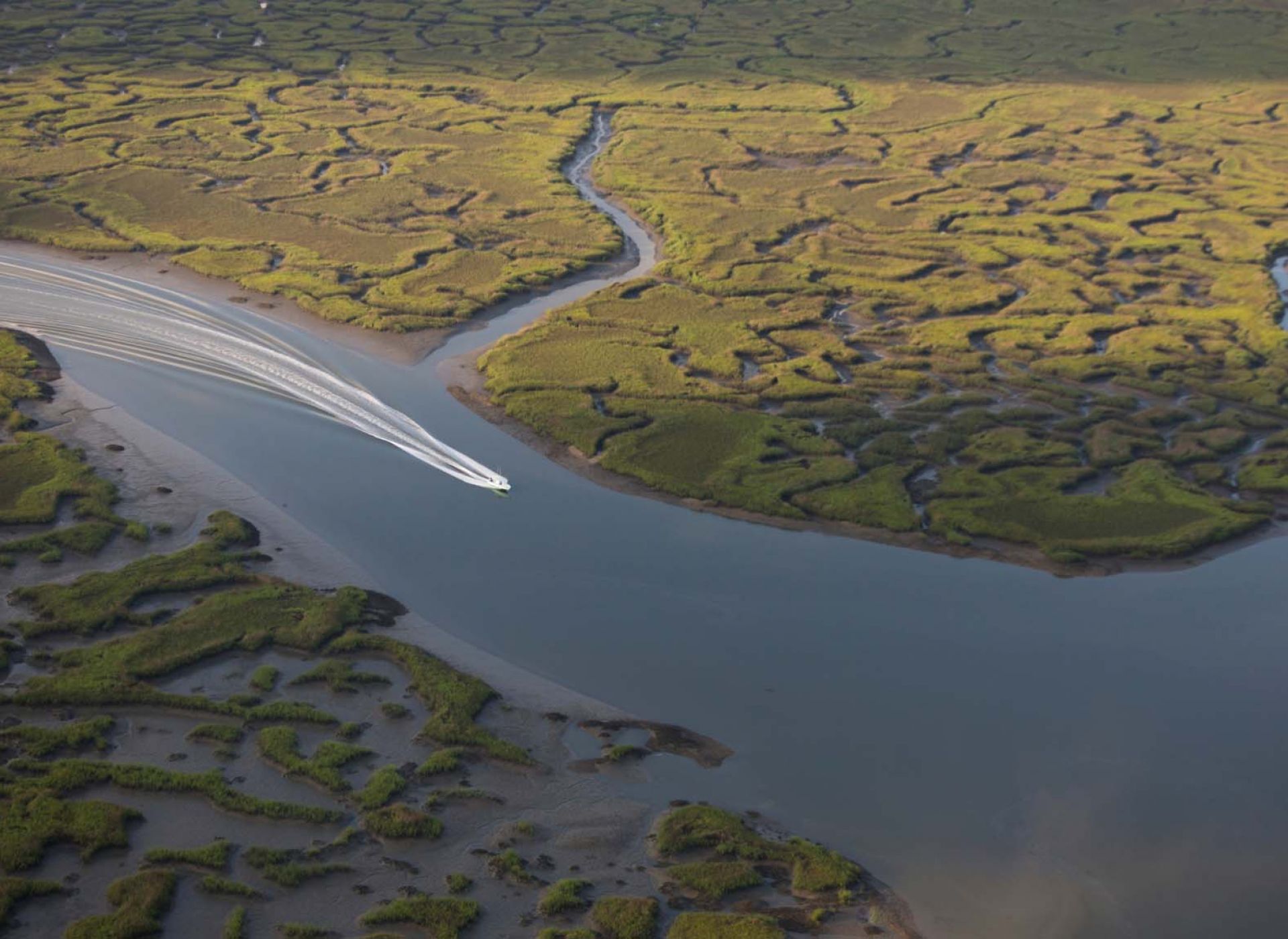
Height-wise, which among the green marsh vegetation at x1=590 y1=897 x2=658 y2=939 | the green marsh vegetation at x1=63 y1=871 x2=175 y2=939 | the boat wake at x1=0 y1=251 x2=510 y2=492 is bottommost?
the green marsh vegetation at x1=590 y1=897 x2=658 y2=939

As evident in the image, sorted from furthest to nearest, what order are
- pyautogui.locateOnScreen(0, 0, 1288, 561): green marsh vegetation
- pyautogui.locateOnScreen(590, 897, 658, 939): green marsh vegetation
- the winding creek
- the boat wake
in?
the boat wake → pyautogui.locateOnScreen(0, 0, 1288, 561): green marsh vegetation → the winding creek → pyautogui.locateOnScreen(590, 897, 658, 939): green marsh vegetation

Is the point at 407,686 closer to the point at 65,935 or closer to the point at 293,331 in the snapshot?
the point at 65,935

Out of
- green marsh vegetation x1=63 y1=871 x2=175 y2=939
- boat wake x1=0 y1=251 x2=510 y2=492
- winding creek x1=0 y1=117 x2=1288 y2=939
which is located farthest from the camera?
boat wake x1=0 y1=251 x2=510 y2=492

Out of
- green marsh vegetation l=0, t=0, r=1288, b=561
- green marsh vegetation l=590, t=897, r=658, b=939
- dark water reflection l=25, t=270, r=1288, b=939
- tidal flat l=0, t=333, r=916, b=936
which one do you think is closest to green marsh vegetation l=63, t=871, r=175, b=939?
tidal flat l=0, t=333, r=916, b=936

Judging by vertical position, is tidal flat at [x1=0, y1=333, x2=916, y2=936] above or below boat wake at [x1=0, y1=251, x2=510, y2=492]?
below

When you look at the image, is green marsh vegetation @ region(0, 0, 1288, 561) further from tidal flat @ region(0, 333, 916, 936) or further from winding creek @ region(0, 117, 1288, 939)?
tidal flat @ region(0, 333, 916, 936)

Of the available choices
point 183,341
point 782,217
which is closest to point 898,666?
point 183,341

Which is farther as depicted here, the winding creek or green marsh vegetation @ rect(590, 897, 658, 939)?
the winding creek
